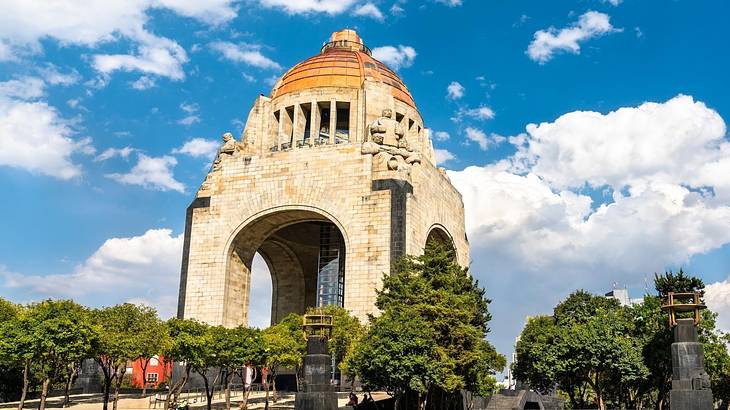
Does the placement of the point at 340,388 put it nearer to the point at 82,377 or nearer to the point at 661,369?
the point at 661,369

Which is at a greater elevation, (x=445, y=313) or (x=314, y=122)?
(x=314, y=122)

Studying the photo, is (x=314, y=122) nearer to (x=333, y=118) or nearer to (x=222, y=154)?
(x=333, y=118)

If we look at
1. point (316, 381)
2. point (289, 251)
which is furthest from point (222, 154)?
point (316, 381)

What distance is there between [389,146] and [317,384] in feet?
65.6

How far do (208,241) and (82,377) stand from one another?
11.2m

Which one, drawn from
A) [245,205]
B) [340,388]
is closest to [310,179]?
[245,205]

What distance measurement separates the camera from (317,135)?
3903cm

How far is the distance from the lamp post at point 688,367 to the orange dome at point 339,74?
24575 mm

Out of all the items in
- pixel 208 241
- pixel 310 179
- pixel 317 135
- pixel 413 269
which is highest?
pixel 317 135

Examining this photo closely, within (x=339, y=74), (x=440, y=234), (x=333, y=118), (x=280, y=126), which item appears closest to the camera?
(x=333, y=118)

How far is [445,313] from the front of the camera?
24266 millimetres

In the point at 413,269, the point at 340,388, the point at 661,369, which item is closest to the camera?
the point at 413,269

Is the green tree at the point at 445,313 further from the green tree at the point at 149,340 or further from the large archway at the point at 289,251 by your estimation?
the large archway at the point at 289,251

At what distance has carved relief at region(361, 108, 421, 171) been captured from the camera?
35.2 metres
